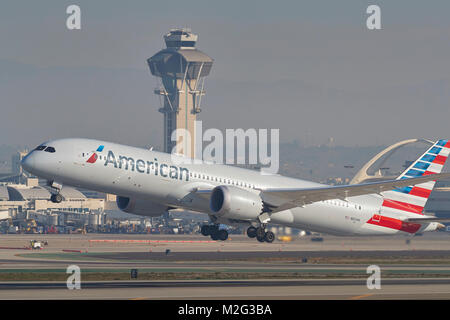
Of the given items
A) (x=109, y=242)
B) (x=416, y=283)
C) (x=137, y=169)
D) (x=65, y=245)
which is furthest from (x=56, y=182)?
(x=109, y=242)

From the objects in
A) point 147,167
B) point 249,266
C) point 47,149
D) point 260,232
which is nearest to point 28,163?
point 47,149

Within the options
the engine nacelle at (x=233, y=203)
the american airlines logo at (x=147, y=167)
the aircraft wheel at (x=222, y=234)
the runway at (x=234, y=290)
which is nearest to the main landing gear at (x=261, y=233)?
the engine nacelle at (x=233, y=203)

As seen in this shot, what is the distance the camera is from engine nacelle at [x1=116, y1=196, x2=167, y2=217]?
64375mm

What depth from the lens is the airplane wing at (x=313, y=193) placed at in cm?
6123

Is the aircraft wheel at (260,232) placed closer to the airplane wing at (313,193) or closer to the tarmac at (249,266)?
the airplane wing at (313,193)

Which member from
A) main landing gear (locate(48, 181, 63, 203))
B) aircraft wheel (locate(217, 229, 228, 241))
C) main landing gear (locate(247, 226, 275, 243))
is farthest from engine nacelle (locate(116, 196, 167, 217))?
main landing gear (locate(48, 181, 63, 203))

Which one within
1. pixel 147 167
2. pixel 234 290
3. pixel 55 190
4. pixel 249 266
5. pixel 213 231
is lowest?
pixel 249 266

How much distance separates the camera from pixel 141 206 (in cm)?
6462

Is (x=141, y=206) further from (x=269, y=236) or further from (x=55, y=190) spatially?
(x=269, y=236)

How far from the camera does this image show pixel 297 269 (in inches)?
2586

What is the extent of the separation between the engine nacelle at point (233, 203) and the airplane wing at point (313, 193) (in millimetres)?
Result: 1579

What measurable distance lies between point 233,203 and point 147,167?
6966 millimetres
